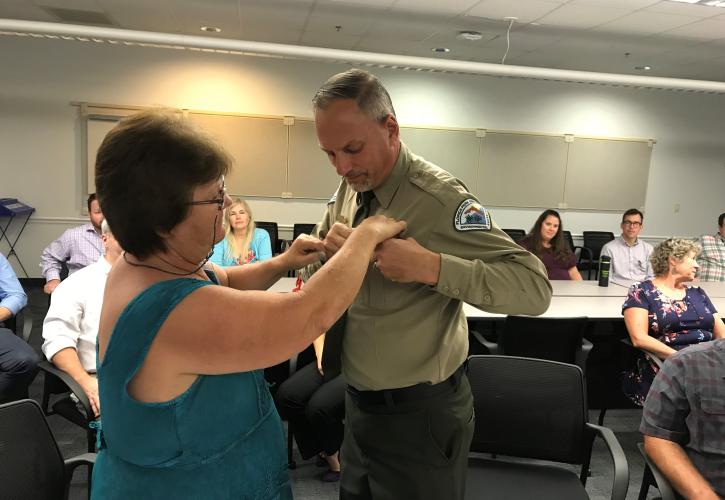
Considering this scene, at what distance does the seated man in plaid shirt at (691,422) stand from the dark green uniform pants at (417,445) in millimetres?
809

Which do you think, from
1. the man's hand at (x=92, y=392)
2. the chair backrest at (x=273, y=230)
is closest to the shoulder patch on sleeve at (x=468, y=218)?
the man's hand at (x=92, y=392)

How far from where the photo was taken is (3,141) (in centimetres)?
641

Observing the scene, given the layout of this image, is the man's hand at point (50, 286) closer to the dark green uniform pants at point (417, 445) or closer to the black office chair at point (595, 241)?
the dark green uniform pants at point (417, 445)

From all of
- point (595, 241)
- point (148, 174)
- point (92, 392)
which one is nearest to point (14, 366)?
point (92, 392)

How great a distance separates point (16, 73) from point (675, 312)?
23.7 feet

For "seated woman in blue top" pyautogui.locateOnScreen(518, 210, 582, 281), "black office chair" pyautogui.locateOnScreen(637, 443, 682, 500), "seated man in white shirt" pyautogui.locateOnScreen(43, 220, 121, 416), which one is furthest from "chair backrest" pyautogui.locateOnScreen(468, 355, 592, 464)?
"seated woman in blue top" pyautogui.locateOnScreen(518, 210, 582, 281)

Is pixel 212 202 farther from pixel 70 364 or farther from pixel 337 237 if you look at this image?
pixel 70 364

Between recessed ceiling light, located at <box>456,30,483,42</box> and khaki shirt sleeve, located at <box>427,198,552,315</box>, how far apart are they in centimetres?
483

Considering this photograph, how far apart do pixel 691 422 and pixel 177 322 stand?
1650 mm

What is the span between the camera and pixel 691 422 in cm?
168

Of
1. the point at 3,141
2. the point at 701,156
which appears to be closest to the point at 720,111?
the point at 701,156

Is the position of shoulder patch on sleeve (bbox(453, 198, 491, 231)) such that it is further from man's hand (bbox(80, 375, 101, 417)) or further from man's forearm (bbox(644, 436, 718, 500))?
man's hand (bbox(80, 375, 101, 417))

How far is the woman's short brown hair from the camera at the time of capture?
85 centimetres

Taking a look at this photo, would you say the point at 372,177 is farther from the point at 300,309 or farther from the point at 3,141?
the point at 3,141
